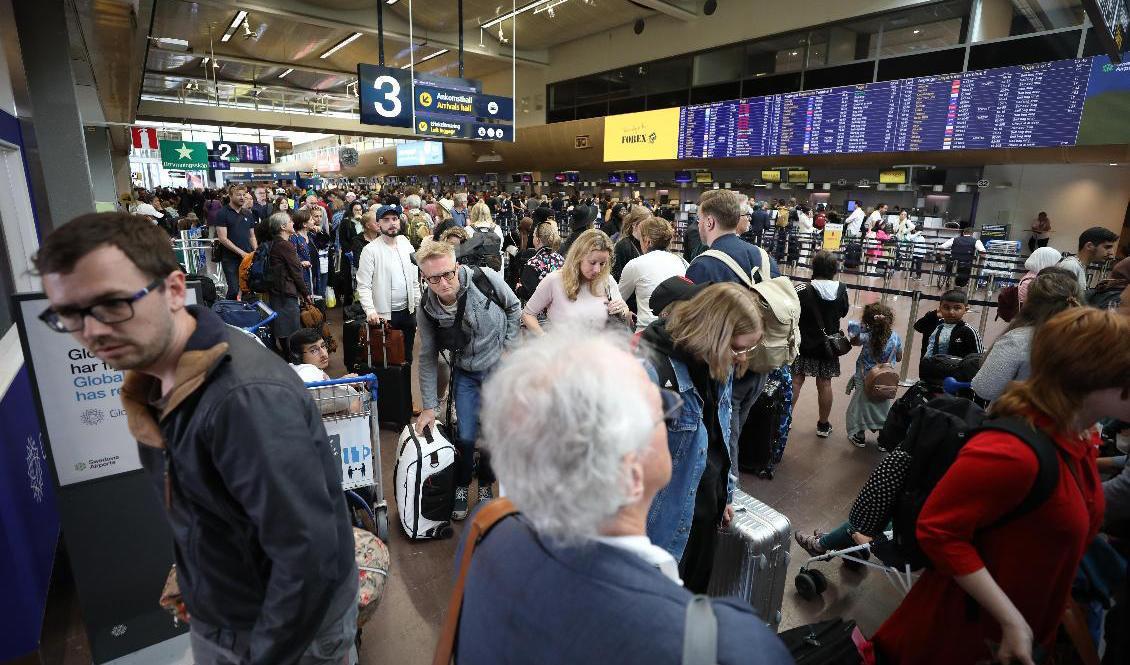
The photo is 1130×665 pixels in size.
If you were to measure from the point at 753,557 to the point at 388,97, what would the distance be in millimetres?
9690

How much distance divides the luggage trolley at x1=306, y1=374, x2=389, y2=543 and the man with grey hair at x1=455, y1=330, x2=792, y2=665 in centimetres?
219

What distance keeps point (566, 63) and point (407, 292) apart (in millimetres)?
16744

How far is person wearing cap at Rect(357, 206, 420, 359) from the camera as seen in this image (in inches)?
191

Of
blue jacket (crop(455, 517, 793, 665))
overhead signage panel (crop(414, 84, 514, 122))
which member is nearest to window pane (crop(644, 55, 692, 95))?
overhead signage panel (crop(414, 84, 514, 122))

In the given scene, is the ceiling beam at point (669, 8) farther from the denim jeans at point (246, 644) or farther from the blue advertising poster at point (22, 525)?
the denim jeans at point (246, 644)

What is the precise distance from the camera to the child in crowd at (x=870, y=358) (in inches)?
176

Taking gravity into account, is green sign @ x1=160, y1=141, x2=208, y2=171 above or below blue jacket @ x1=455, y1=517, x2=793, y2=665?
above

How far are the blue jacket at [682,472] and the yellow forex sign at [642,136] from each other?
46.5 feet

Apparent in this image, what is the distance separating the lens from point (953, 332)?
4.11m

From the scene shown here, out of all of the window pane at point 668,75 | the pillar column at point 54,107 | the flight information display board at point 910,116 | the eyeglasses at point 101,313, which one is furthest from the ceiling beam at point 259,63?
the eyeglasses at point 101,313

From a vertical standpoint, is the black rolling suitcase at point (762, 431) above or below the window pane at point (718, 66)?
below

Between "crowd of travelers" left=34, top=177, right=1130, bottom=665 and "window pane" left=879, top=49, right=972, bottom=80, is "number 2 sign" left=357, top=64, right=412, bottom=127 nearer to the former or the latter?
"crowd of travelers" left=34, top=177, right=1130, bottom=665

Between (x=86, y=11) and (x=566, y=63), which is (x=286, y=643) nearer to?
(x=86, y=11)

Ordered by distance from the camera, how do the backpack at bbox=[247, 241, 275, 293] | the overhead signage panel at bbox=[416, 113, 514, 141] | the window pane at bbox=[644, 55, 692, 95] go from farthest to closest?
the window pane at bbox=[644, 55, 692, 95] → the overhead signage panel at bbox=[416, 113, 514, 141] → the backpack at bbox=[247, 241, 275, 293]
